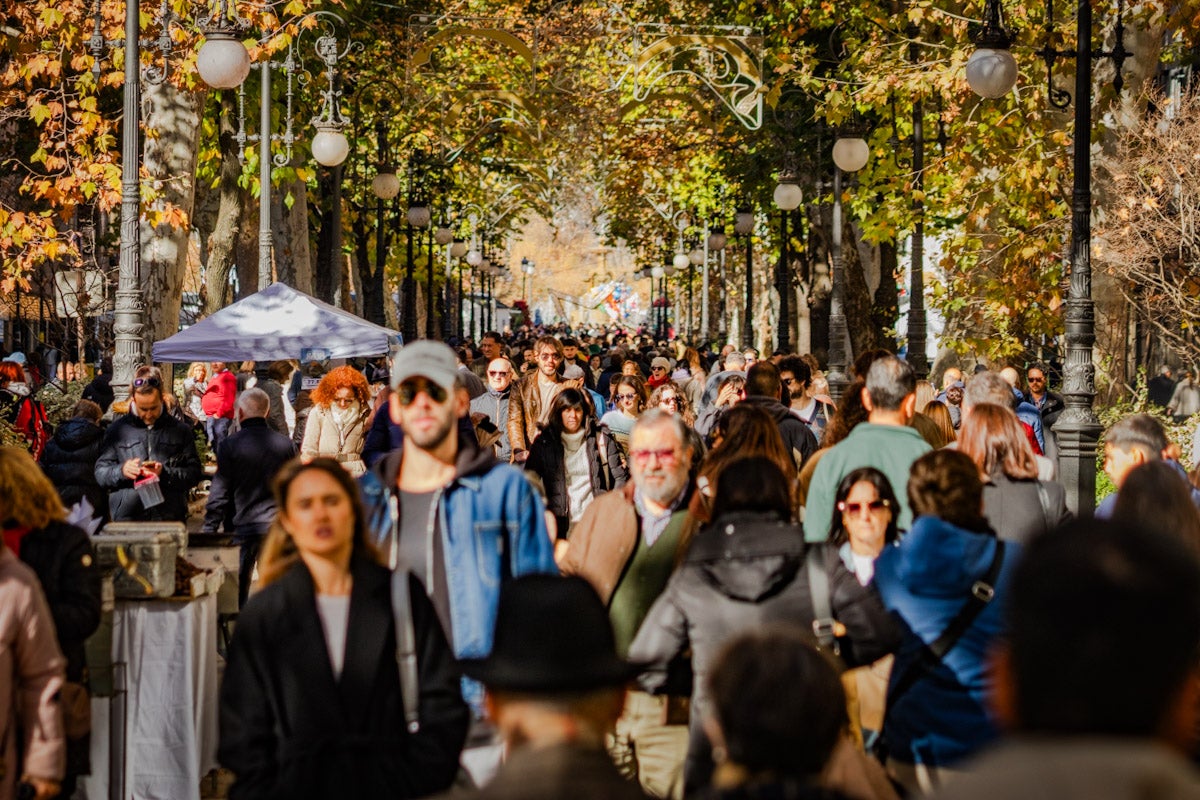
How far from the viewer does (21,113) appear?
66.3 ft

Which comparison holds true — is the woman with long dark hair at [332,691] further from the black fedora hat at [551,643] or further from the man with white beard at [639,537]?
the man with white beard at [639,537]

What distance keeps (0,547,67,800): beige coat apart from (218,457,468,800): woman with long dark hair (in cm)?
94

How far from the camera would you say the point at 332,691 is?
176 inches

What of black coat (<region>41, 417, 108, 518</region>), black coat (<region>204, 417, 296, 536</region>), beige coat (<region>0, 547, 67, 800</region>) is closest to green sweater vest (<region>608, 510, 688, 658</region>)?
beige coat (<region>0, 547, 67, 800</region>)

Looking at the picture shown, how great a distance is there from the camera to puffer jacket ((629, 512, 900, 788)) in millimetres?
5199

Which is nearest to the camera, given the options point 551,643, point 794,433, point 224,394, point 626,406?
point 551,643

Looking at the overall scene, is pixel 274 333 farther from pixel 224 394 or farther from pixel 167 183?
pixel 167 183

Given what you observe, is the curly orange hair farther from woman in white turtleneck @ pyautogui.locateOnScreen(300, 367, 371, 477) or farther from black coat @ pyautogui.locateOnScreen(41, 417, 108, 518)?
black coat @ pyautogui.locateOnScreen(41, 417, 108, 518)

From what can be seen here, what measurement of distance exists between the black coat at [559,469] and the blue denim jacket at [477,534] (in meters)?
5.47

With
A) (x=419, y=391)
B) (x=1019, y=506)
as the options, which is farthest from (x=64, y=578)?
(x=1019, y=506)

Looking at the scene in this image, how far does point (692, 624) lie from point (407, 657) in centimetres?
99

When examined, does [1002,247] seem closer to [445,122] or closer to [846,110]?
[846,110]

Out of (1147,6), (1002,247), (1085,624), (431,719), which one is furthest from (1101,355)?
(1085,624)

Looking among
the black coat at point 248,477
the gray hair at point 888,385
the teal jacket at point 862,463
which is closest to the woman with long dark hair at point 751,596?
the teal jacket at point 862,463
